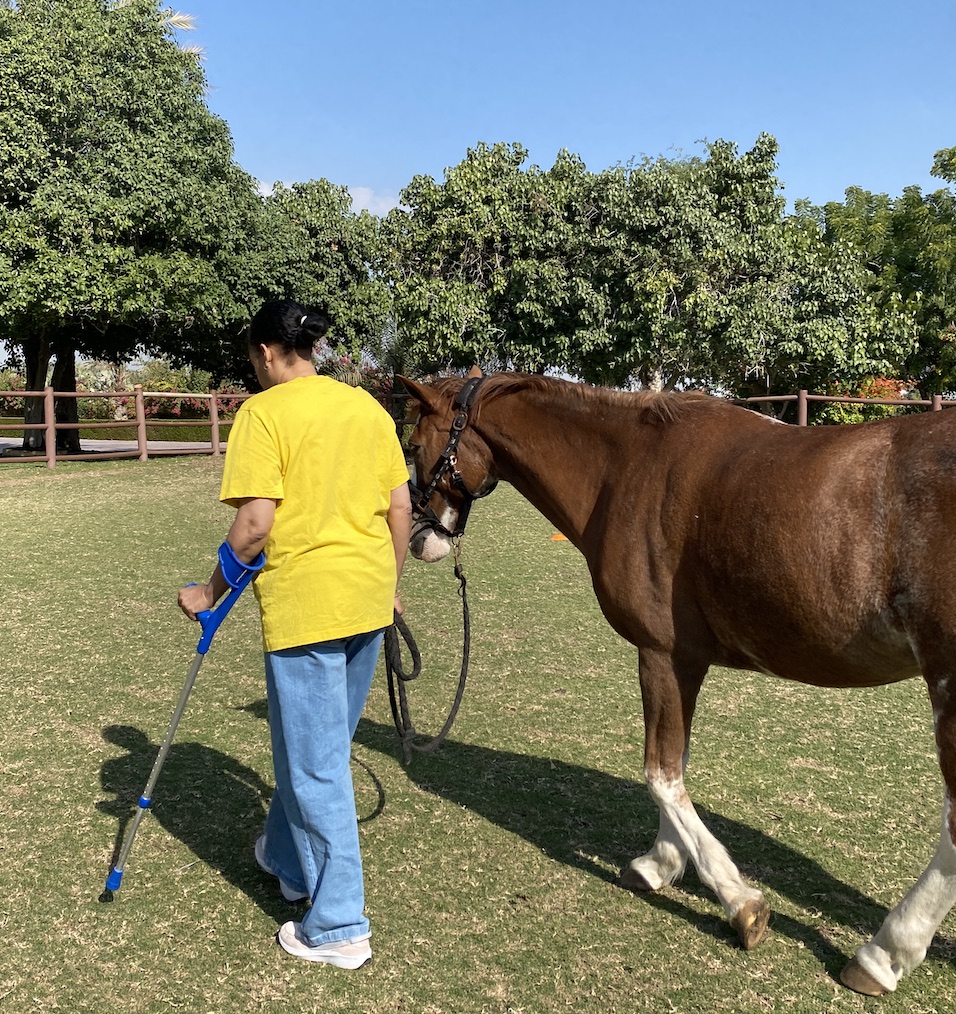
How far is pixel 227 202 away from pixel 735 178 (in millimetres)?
14499

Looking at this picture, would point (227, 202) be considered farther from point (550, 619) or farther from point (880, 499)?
point (880, 499)

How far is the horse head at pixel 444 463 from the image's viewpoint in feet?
11.1

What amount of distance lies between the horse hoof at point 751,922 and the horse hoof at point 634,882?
39 cm

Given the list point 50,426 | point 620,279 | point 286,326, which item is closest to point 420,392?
point 286,326

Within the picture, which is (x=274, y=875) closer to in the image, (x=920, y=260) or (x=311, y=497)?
(x=311, y=497)

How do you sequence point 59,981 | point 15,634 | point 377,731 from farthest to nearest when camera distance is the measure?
point 15,634 → point 377,731 → point 59,981

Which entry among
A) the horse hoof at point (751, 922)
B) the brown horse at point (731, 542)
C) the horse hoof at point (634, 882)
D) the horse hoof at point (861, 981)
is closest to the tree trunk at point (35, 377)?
the brown horse at point (731, 542)

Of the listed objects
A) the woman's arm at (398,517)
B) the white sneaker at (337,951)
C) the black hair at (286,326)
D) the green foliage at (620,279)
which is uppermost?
the green foliage at (620,279)

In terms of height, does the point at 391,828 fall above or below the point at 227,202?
below

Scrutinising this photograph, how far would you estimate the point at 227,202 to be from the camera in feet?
64.3

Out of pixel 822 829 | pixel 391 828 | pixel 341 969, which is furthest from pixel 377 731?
pixel 822 829

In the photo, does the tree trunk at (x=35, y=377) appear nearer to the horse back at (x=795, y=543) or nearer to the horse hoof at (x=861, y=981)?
the horse back at (x=795, y=543)

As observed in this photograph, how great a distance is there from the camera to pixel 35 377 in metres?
20.5

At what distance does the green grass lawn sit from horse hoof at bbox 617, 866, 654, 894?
0.14 feet
